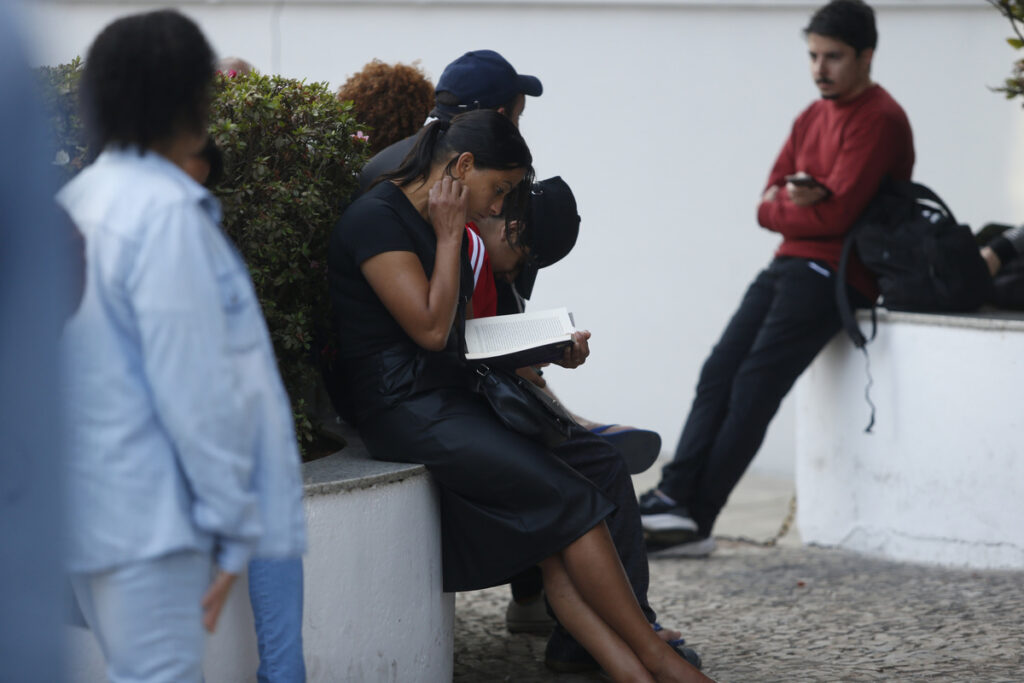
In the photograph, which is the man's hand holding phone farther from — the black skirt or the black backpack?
the black skirt

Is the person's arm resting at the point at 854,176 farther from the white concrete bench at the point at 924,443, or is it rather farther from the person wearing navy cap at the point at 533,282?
the person wearing navy cap at the point at 533,282

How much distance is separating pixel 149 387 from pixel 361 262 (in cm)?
129

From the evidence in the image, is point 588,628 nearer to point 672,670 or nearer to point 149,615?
point 672,670


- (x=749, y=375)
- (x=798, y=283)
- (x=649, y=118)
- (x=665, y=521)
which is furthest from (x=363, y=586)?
(x=649, y=118)

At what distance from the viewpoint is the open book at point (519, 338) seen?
10.8ft

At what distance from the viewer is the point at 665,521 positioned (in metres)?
5.30

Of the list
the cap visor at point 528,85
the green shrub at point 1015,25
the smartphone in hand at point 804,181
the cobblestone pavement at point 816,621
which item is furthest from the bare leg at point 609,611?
the green shrub at point 1015,25

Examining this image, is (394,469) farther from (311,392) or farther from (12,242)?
(12,242)

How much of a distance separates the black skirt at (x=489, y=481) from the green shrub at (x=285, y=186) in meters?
0.43

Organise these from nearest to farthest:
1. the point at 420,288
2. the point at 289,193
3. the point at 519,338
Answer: the point at 420,288, the point at 519,338, the point at 289,193

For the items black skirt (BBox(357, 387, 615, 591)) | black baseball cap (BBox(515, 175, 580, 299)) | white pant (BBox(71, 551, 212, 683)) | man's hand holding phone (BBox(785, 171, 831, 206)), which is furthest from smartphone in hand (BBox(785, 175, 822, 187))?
white pant (BBox(71, 551, 212, 683))

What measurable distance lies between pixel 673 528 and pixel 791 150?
1682 mm

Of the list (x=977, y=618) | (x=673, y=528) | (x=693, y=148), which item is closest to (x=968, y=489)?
(x=977, y=618)

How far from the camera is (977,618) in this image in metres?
4.24
